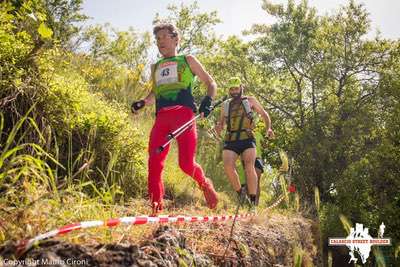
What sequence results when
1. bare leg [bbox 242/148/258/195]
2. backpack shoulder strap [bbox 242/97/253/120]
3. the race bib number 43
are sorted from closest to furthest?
the race bib number 43, bare leg [bbox 242/148/258/195], backpack shoulder strap [bbox 242/97/253/120]

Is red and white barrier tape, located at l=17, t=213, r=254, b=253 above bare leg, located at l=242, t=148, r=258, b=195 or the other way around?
the other way around

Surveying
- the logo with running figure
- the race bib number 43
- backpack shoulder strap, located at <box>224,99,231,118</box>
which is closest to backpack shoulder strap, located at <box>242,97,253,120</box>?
backpack shoulder strap, located at <box>224,99,231,118</box>

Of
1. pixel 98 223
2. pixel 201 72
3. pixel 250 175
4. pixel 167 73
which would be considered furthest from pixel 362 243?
pixel 98 223

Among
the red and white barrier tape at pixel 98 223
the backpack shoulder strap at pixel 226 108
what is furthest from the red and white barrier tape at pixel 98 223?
the backpack shoulder strap at pixel 226 108

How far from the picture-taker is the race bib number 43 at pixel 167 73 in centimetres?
→ 463

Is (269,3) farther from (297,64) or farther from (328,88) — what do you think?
(328,88)

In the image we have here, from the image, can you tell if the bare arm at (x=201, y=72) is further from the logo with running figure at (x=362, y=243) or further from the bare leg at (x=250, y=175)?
the logo with running figure at (x=362, y=243)

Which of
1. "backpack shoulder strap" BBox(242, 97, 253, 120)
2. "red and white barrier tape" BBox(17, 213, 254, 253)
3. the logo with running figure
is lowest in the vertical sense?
the logo with running figure

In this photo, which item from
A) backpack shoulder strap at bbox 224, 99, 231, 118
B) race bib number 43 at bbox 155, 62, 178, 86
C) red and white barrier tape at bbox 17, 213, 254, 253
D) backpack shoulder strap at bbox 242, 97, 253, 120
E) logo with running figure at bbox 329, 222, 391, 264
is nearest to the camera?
red and white barrier tape at bbox 17, 213, 254, 253

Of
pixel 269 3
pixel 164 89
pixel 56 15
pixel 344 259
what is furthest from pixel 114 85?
pixel 269 3

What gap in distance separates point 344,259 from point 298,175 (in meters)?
2.71

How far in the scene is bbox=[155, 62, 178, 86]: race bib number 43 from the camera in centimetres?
463

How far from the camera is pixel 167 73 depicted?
4664mm

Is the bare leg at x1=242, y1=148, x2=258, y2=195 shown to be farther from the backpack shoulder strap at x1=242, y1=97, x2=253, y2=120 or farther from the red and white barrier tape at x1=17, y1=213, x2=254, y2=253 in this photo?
the red and white barrier tape at x1=17, y1=213, x2=254, y2=253
